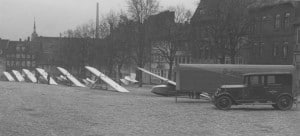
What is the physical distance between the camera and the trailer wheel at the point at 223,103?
114 feet

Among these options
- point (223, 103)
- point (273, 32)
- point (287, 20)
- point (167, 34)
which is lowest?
point (223, 103)

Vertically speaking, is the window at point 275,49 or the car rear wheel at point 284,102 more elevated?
the window at point 275,49

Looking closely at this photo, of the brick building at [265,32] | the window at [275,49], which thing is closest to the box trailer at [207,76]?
the brick building at [265,32]

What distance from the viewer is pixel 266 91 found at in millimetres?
34688

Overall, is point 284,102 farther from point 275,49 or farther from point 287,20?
point 275,49

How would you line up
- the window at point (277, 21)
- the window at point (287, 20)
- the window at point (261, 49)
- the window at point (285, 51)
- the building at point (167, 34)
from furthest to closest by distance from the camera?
the building at point (167, 34) < the window at point (261, 49) < the window at point (277, 21) < the window at point (287, 20) < the window at point (285, 51)

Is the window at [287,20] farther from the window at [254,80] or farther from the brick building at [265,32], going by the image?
the window at [254,80]

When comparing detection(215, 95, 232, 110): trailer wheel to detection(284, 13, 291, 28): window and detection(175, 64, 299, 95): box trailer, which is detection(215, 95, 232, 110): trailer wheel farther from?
detection(284, 13, 291, 28): window

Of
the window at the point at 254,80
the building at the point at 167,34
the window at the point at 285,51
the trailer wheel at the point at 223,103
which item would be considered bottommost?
the trailer wheel at the point at 223,103

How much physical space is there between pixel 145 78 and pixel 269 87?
300ft

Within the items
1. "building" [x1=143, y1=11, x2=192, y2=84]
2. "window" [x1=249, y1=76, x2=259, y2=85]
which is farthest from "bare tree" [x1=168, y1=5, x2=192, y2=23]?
"window" [x1=249, y1=76, x2=259, y2=85]

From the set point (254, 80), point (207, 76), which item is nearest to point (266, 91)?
point (254, 80)

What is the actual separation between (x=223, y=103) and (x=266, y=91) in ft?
8.31

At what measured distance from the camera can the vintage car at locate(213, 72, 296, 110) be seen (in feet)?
114
